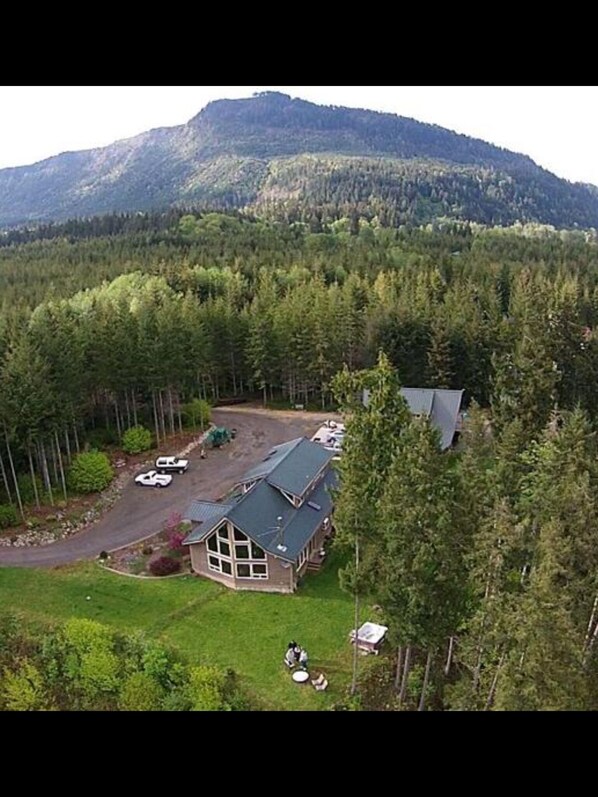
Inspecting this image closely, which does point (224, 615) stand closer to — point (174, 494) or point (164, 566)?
point (164, 566)

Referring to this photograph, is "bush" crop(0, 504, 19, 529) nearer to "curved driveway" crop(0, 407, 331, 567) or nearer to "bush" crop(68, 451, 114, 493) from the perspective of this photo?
"curved driveway" crop(0, 407, 331, 567)

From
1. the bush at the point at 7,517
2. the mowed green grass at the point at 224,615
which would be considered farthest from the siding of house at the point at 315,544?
the bush at the point at 7,517

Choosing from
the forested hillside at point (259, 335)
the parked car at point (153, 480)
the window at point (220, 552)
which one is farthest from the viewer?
the parked car at point (153, 480)

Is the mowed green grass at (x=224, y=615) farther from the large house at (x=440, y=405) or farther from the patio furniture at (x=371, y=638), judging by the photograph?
A: the large house at (x=440, y=405)

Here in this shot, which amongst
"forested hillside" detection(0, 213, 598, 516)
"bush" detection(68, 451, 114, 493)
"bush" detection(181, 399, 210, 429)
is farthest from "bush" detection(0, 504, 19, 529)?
"bush" detection(181, 399, 210, 429)

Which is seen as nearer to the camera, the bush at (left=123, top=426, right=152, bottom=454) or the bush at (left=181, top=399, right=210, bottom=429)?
the bush at (left=123, top=426, right=152, bottom=454)

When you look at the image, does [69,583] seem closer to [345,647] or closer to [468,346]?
[345,647]
